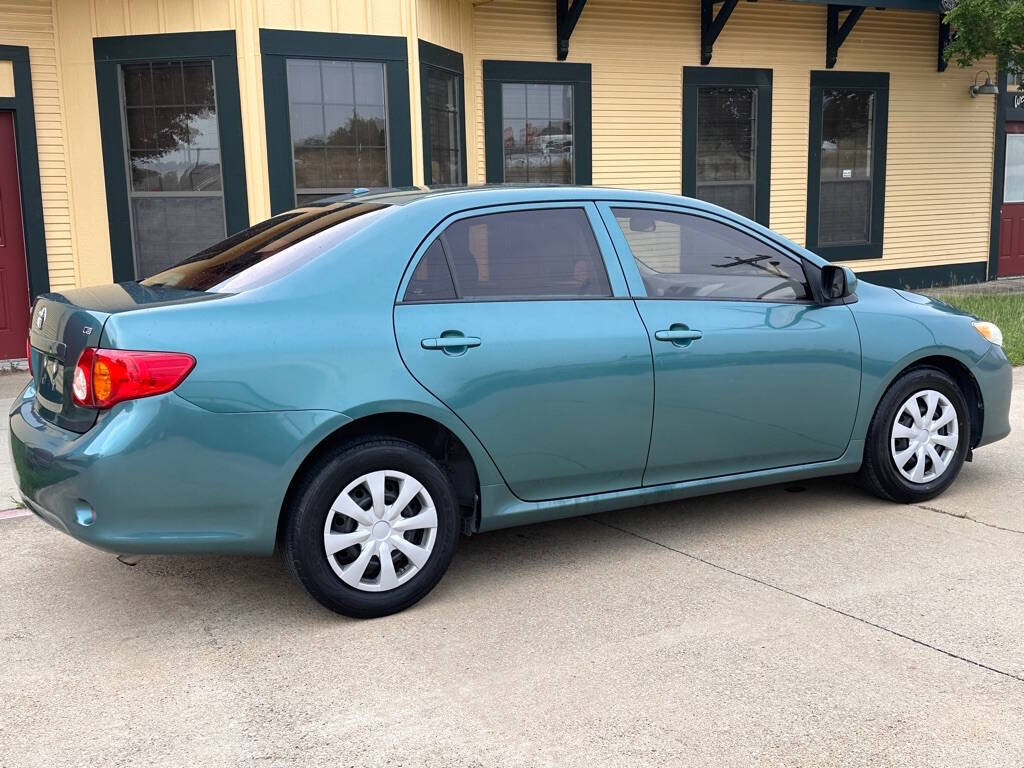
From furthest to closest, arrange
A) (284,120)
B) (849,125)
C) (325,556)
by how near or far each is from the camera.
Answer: (849,125) < (284,120) < (325,556)

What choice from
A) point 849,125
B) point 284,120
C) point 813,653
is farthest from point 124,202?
point 849,125

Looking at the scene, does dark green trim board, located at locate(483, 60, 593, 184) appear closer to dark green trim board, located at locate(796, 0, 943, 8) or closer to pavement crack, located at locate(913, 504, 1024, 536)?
dark green trim board, located at locate(796, 0, 943, 8)

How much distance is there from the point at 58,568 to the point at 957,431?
4.35m

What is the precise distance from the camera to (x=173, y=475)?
12.2 ft

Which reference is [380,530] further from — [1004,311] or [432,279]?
[1004,311]

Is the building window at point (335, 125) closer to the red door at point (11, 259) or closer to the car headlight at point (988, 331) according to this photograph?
the red door at point (11, 259)

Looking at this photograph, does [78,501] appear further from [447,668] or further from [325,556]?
[447,668]

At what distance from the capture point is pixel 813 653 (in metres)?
3.71

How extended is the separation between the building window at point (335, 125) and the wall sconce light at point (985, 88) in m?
9.36

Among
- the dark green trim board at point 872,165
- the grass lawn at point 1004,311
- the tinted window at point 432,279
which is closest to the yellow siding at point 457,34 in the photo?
the dark green trim board at point 872,165

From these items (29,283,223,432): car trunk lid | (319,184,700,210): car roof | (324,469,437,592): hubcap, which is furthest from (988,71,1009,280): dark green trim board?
(29,283,223,432): car trunk lid

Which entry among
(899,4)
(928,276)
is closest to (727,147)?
(899,4)

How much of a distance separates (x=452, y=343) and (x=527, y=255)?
596 mm

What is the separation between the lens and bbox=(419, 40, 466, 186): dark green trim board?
10.3 meters
